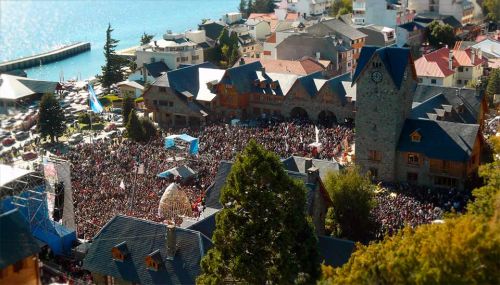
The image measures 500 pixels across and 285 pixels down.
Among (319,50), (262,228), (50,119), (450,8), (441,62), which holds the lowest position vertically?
(50,119)

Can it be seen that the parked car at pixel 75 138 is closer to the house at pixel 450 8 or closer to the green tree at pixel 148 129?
the green tree at pixel 148 129

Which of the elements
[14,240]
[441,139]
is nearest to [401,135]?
[441,139]

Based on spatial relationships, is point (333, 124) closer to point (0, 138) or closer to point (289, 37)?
point (289, 37)

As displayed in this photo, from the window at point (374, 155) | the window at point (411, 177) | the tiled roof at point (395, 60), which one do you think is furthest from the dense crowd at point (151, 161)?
the tiled roof at point (395, 60)

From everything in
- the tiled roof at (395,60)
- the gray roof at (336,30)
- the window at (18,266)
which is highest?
the tiled roof at (395,60)

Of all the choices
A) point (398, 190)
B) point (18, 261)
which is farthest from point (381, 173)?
point (18, 261)

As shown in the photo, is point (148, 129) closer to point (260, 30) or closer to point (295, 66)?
point (295, 66)

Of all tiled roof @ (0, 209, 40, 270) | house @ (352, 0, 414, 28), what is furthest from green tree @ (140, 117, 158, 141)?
house @ (352, 0, 414, 28)
